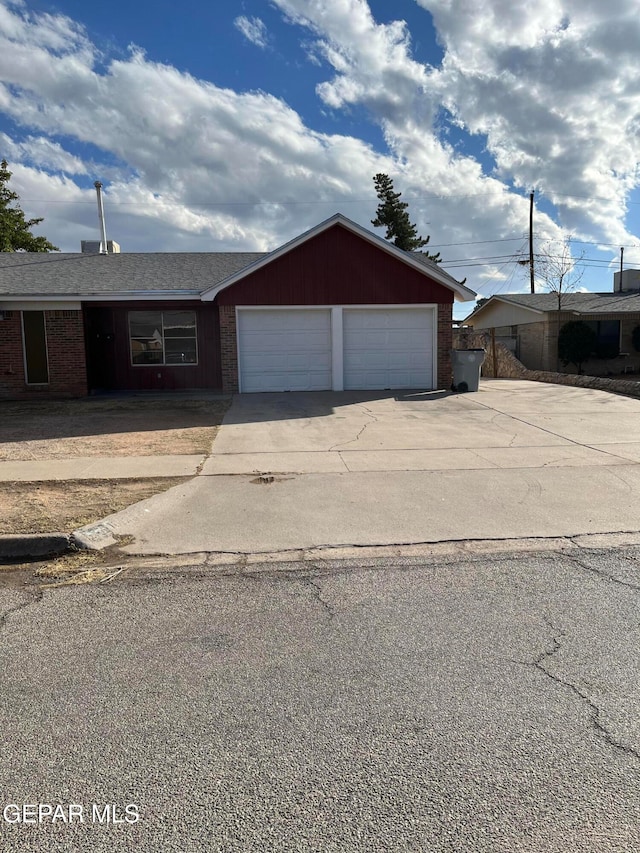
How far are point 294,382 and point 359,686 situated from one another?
1310 centimetres

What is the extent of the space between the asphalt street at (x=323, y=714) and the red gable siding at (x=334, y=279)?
11791mm

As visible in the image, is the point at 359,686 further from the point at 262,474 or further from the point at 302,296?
the point at 302,296

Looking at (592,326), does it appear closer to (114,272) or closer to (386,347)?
(386,347)

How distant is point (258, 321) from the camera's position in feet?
50.7

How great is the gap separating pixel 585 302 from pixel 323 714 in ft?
94.3

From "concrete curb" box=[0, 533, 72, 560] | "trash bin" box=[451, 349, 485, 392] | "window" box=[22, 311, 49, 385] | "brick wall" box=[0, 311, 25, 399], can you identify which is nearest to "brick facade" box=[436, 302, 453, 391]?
"trash bin" box=[451, 349, 485, 392]

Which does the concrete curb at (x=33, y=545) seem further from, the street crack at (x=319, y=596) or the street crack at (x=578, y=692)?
the street crack at (x=578, y=692)

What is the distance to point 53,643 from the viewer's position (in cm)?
344

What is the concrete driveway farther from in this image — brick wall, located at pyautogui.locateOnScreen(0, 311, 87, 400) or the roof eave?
brick wall, located at pyautogui.locateOnScreen(0, 311, 87, 400)

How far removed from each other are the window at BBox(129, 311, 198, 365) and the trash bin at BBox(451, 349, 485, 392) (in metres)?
7.48

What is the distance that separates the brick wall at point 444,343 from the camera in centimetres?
1588

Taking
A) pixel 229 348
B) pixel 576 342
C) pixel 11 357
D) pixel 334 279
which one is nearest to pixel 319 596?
pixel 229 348

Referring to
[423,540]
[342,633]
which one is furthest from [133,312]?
[342,633]

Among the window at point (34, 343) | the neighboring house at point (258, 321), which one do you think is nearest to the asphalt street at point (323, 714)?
the neighboring house at point (258, 321)
